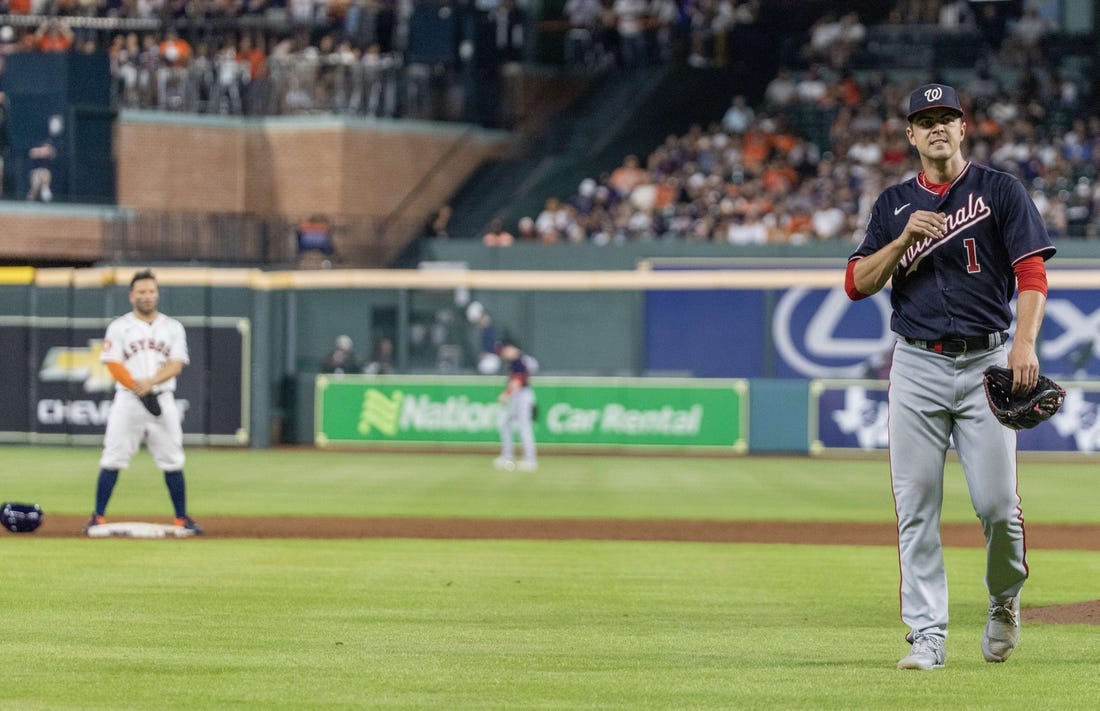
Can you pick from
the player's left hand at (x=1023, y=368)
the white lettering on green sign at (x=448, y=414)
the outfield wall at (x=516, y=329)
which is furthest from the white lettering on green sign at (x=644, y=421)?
the player's left hand at (x=1023, y=368)

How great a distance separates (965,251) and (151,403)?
8377 millimetres

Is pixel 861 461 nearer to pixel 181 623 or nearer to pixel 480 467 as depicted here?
pixel 480 467

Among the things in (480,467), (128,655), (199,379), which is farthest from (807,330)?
(128,655)

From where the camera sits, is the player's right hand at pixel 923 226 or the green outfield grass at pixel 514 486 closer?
the player's right hand at pixel 923 226

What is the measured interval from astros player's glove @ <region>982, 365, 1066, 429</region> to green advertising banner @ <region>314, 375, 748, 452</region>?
23.0 m

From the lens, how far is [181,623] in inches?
340

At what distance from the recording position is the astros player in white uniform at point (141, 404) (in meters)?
14.2

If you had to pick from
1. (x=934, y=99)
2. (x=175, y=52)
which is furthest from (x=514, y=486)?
(x=175, y=52)

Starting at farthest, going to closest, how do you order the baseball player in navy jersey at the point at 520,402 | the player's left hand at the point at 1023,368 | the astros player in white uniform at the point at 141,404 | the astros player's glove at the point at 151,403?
the baseball player in navy jersey at the point at 520,402, the astros player in white uniform at the point at 141,404, the astros player's glove at the point at 151,403, the player's left hand at the point at 1023,368

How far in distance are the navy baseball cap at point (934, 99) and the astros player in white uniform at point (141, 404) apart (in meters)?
8.29

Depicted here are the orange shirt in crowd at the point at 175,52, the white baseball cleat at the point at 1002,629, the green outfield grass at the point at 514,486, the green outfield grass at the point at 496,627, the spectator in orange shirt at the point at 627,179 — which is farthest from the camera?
the orange shirt in crowd at the point at 175,52

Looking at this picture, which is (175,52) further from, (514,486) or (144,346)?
(144,346)

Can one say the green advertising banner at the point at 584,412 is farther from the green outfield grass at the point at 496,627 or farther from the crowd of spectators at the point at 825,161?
the green outfield grass at the point at 496,627

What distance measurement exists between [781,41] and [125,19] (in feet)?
45.7
